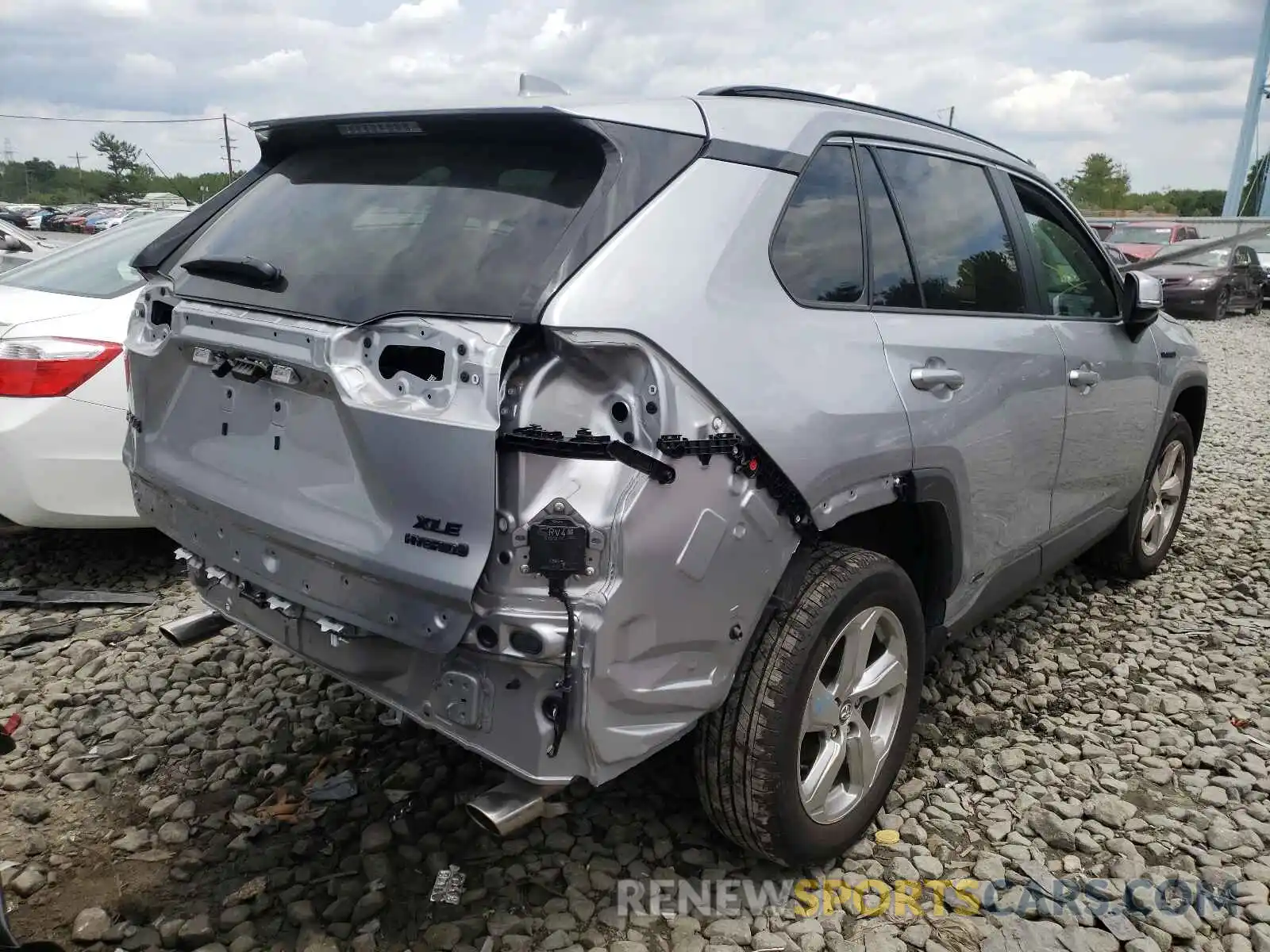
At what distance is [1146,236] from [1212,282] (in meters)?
2.43

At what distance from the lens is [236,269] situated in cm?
244

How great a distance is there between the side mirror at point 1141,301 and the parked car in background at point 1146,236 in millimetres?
16742

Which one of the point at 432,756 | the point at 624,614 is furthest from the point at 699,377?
the point at 432,756

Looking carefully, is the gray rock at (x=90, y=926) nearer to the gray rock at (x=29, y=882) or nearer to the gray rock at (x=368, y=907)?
the gray rock at (x=29, y=882)

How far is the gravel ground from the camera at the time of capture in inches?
94.9

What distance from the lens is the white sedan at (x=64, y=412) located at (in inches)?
154

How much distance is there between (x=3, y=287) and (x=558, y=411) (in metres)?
4.00

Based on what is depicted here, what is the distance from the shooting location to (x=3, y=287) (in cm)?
462

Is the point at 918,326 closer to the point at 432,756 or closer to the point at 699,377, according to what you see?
the point at 699,377

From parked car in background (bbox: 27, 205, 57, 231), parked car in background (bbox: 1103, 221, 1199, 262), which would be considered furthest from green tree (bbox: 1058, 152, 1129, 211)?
parked car in background (bbox: 27, 205, 57, 231)

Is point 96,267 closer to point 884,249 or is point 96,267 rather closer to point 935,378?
point 884,249

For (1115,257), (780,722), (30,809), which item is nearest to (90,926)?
(30,809)

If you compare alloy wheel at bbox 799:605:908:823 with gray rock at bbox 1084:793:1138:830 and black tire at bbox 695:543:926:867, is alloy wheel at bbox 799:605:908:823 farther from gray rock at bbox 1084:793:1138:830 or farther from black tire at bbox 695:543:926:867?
gray rock at bbox 1084:793:1138:830

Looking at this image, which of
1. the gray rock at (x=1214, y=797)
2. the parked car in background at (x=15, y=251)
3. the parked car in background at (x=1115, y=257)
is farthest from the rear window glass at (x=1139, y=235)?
the gray rock at (x=1214, y=797)
